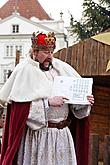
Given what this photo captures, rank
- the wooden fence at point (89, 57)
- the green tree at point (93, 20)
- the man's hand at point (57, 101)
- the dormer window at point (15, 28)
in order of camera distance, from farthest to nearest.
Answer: the dormer window at point (15, 28) < the green tree at point (93, 20) < the wooden fence at point (89, 57) < the man's hand at point (57, 101)

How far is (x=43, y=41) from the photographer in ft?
12.5

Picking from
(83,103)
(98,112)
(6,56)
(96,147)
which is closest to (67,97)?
(83,103)

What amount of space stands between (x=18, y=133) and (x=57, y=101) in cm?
38

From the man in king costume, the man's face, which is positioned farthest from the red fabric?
the man's face

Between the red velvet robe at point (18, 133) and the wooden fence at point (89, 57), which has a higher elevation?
the wooden fence at point (89, 57)

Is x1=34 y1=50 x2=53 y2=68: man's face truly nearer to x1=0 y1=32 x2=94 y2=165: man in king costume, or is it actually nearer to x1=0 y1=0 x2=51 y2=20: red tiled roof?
x1=0 y1=32 x2=94 y2=165: man in king costume

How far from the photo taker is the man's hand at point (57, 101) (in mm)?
3598

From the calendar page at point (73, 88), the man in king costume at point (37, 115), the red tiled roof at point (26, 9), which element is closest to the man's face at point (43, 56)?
the man in king costume at point (37, 115)

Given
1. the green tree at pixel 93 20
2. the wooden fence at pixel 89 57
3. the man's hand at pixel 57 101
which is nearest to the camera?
the man's hand at pixel 57 101

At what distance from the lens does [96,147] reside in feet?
17.4

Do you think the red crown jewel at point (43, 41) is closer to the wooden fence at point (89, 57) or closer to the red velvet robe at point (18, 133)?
the red velvet robe at point (18, 133)

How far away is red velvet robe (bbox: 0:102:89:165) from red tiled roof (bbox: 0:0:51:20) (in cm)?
4564

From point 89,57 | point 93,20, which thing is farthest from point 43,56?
point 93,20

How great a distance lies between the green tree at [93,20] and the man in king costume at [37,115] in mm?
10884
